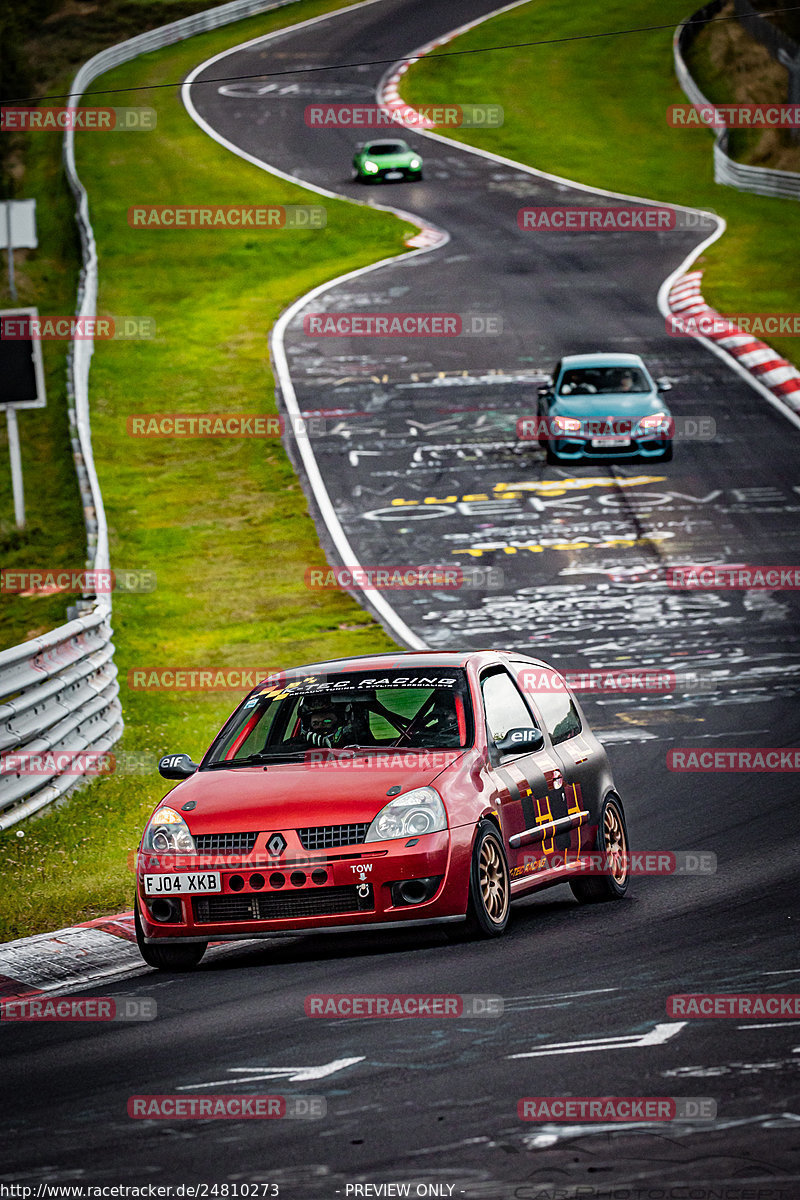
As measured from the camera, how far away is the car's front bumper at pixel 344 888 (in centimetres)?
877

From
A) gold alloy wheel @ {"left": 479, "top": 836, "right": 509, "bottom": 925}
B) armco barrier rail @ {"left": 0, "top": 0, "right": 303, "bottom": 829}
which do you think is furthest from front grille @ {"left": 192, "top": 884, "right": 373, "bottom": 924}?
armco barrier rail @ {"left": 0, "top": 0, "right": 303, "bottom": 829}

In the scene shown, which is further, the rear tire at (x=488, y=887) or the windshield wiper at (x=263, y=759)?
the windshield wiper at (x=263, y=759)

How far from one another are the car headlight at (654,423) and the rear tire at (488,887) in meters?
17.9

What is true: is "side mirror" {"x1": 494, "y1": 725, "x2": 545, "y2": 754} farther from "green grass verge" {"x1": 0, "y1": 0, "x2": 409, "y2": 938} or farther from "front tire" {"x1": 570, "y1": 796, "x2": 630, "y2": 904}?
"green grass verge" {"x1": 0, "y1": 0, "x2": 409, "y2": 938}

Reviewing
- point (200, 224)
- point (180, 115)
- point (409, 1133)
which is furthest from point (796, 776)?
point (180, 115)

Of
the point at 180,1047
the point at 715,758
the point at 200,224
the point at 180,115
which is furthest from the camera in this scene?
the point at 180,115

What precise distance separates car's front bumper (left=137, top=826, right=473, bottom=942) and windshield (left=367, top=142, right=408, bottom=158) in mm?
42564

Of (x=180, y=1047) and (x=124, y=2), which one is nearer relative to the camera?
(x=180, y=1047)

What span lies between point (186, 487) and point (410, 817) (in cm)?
1989

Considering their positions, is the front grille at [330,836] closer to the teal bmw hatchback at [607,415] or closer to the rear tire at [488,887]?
the rear tire at [488,887]

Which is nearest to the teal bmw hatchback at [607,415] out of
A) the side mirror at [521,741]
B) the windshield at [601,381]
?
the windshield at [601,381]

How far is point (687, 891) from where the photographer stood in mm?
10469

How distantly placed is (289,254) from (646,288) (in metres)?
9.06

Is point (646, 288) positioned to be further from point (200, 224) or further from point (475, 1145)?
point (475, 1145)
